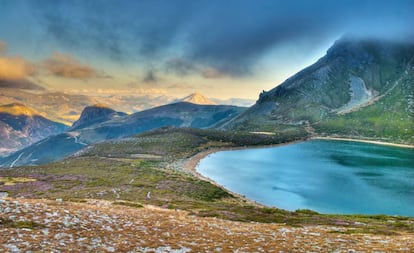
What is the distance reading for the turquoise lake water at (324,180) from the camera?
81.7 metres

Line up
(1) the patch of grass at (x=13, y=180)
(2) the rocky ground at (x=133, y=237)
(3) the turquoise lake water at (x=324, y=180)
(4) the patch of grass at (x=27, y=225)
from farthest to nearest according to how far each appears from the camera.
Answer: (1) the patch of grass at (x=13, y=180)
(3) the turquoise lake water at (x=324, y=180)
(4) the patch of grass at (x=27, y=225)
(2) the rocky ground at (x=133, y=237)

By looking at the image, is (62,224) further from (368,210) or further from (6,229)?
(368,210)

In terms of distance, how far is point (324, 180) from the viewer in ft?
376

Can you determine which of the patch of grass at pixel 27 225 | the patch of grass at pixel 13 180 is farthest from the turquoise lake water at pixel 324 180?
the patch of grass at pixel 27 225

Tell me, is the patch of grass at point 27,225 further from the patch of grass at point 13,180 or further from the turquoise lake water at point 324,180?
the patch of grass at point 13,180

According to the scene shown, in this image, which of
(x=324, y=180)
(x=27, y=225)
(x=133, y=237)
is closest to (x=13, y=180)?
(x=27, y=225)

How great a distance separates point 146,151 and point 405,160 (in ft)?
504

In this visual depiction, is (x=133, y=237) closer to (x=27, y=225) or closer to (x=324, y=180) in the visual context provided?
(x=27, y=225)

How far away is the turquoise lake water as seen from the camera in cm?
8169

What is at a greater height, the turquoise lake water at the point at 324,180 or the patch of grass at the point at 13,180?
the patch of grass at the point at 13,180

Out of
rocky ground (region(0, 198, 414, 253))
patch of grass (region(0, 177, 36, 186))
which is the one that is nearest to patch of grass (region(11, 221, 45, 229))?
rocky ground (region(0, 198, 414, 253))

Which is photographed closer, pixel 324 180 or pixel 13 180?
pixel 13 180

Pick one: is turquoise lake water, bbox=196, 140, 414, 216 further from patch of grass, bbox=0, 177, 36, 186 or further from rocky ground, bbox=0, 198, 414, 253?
patch of grass, bbox=0, 177, 36, 186

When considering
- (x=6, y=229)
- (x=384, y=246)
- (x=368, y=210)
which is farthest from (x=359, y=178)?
(x=6, y=229)
